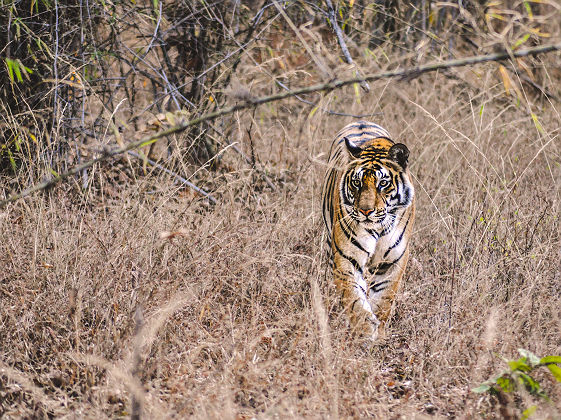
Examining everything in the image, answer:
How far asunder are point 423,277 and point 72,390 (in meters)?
2.03

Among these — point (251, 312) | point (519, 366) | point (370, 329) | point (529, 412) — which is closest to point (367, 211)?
point (370, 329)

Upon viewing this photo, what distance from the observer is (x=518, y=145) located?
561cm

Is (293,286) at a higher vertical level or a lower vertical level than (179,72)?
lower

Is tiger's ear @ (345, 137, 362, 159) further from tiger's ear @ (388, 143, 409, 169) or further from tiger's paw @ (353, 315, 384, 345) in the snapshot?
tiger's paw @ (353, 315, 384, 345)

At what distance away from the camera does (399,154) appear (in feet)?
11.8

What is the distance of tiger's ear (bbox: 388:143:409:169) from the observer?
3.53m

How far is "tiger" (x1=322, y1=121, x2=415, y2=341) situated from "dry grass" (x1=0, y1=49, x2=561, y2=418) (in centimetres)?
15

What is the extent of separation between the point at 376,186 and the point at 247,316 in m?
1.01

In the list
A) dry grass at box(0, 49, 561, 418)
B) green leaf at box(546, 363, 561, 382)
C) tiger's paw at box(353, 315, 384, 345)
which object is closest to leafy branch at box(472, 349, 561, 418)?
green leaf at box(546, 363, 561, 382)

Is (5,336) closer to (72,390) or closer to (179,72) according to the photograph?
(72,390)

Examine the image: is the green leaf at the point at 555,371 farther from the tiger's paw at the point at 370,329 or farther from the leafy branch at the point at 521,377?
the tiger's paw at the point at 370,329

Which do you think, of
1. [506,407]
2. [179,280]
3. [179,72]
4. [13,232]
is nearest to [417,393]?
[506,407]

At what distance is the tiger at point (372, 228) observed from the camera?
3.53 metres

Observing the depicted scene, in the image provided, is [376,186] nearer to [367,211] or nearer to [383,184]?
[383,184]
